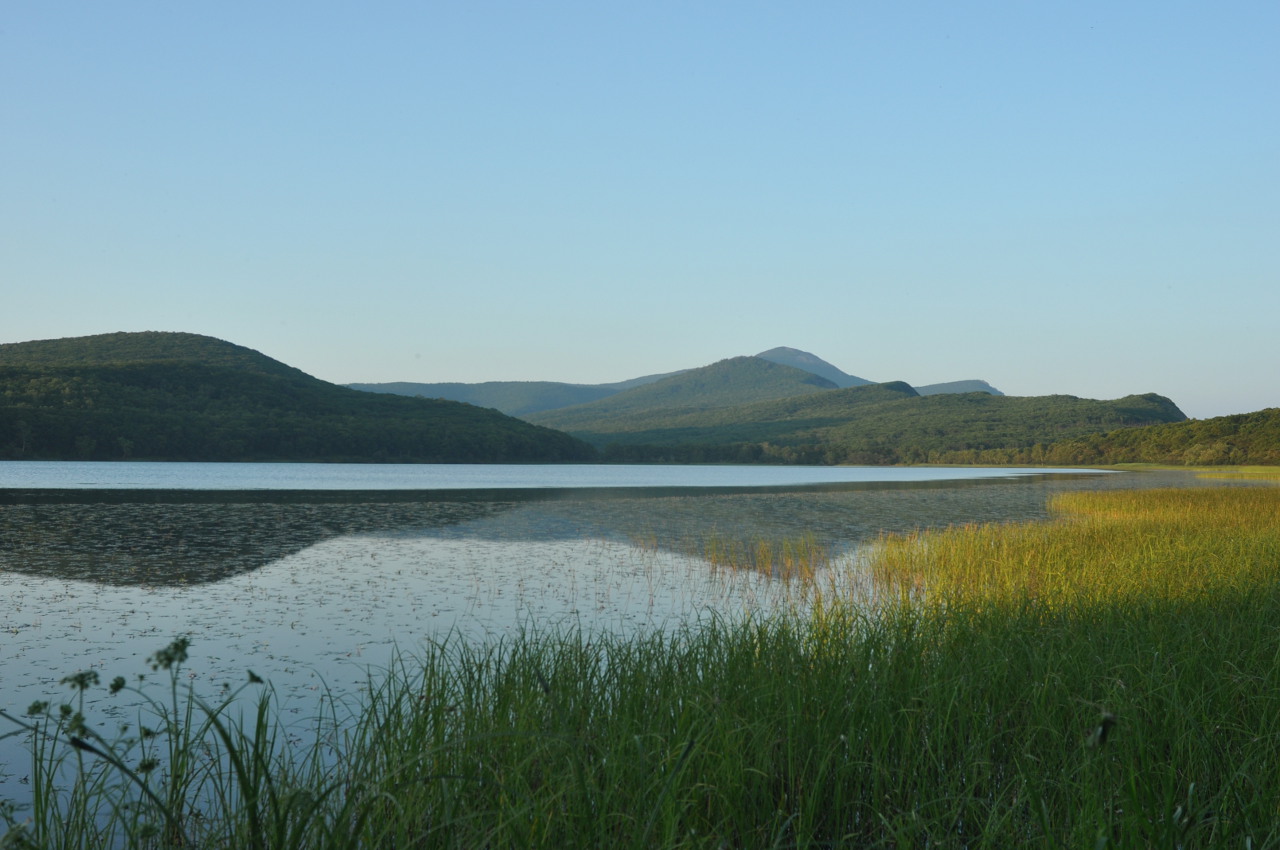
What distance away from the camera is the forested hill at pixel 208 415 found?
294 ft

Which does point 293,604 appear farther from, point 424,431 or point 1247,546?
point 424,431

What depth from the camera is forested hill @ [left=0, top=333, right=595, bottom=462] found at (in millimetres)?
89562

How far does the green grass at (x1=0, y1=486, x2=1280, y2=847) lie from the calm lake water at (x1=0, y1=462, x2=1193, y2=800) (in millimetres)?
1640

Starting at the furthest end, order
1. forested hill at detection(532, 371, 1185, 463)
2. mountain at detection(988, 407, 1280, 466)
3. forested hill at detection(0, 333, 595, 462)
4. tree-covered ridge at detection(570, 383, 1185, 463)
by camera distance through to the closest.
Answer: tree-covered ridge at detection(570, 383, 1185, 463), forested hill at detection(532, 371, 1185, 463), mountain at detection(988, 407, 1280, 466), forested hill at detection(0, 333, 595, 462)

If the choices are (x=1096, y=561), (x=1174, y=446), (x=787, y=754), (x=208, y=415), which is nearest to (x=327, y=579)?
(x=787, y=754)

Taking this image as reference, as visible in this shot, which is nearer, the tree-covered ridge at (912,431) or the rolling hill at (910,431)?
the tree-covered ridge at (912,431)

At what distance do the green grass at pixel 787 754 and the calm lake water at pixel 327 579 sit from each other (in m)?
1.64

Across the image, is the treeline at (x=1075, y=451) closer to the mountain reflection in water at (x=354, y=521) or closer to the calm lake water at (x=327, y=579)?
the mountain reflection in water at (x=354, y=521)

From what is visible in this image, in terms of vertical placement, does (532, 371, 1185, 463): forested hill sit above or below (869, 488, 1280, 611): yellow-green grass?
above

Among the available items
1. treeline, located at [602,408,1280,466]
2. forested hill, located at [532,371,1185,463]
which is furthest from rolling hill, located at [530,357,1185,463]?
A: treeline, located at [602,408,1280,466]

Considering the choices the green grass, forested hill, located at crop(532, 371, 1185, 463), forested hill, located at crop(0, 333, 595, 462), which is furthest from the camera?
forested hill, located at crop(532, 371, 1185, 463)

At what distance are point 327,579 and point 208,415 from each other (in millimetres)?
98628

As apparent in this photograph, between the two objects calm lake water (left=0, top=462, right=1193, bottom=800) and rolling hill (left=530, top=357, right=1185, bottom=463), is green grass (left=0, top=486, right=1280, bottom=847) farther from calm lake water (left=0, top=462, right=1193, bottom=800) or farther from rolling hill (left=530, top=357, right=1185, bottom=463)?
rolling hill (left=530, top=357, right=1185, bottom=463)

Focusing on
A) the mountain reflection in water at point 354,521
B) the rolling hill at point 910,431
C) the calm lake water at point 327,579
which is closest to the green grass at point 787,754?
the calm lake water at point 327,579
